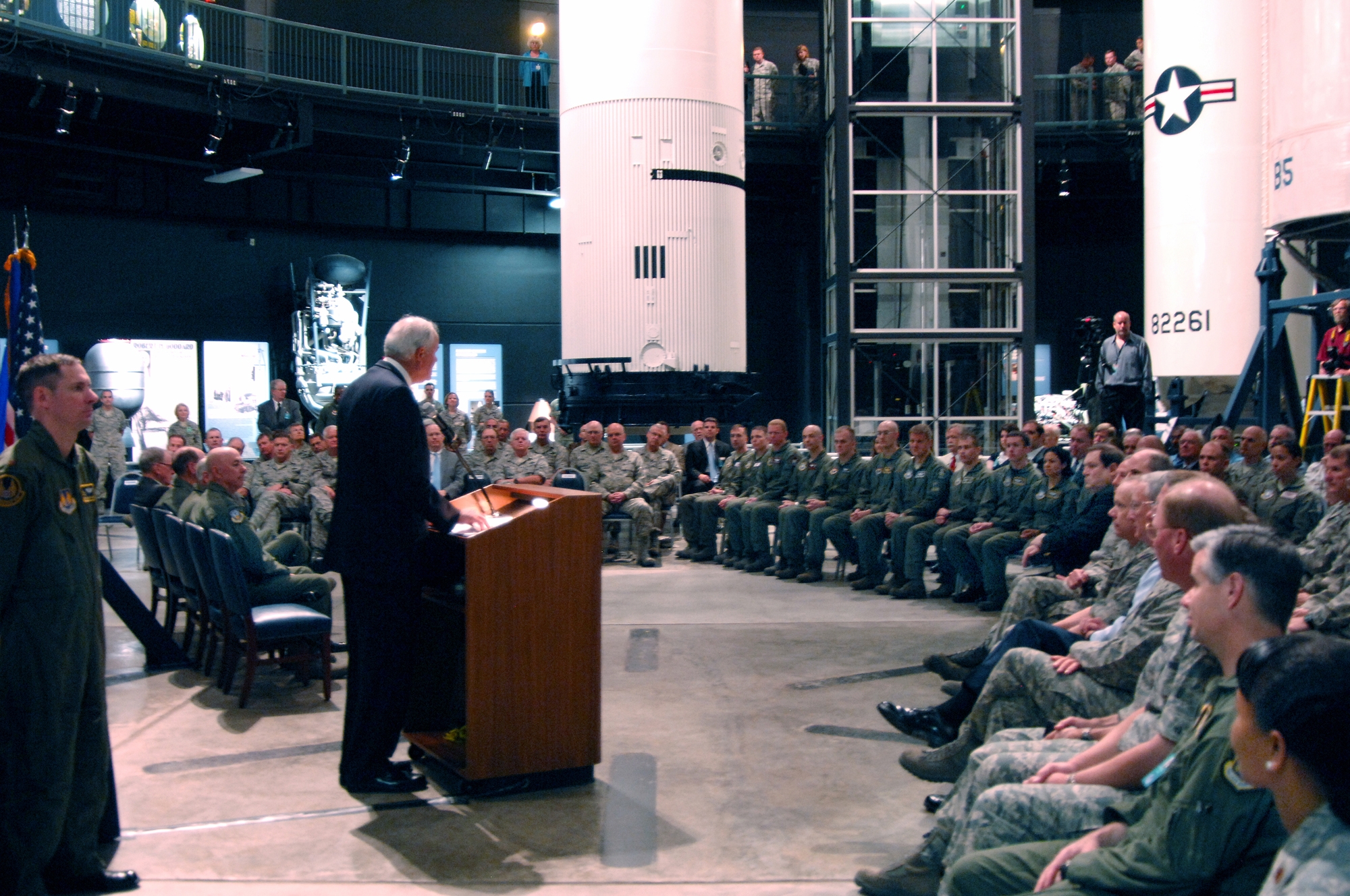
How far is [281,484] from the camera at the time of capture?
9469mm

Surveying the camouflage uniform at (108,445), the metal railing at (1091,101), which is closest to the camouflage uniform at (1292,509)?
the metal railing at (1091,101)

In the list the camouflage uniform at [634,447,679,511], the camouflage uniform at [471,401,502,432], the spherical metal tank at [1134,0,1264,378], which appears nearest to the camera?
the camouflage uniform at [634,447,679,511]

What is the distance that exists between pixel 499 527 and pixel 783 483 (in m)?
6.23

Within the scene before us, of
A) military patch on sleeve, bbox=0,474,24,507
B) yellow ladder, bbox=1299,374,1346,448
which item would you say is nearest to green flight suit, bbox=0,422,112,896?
military patch on sleeve, bbox=0,474,24,507

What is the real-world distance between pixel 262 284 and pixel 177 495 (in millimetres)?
11163

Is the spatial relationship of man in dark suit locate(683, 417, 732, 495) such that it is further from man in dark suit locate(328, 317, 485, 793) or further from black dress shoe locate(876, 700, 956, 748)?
man in dark suit locate(328, 317, 485, 793)

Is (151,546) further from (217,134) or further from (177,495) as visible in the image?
(217,134)

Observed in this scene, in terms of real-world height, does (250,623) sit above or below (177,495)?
below

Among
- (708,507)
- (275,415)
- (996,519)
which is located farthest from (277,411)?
(996,519)

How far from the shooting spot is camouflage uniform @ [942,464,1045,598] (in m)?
7.53

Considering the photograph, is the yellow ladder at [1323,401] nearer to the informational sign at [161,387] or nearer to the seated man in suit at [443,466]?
the seated man in suit at [443,466]

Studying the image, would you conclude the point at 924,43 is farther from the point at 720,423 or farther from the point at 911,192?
the point at 720,423

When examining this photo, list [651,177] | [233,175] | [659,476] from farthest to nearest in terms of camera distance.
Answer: [233,175] < [651,177] < [659,476]

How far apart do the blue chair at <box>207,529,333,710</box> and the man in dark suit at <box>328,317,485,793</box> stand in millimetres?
1405
